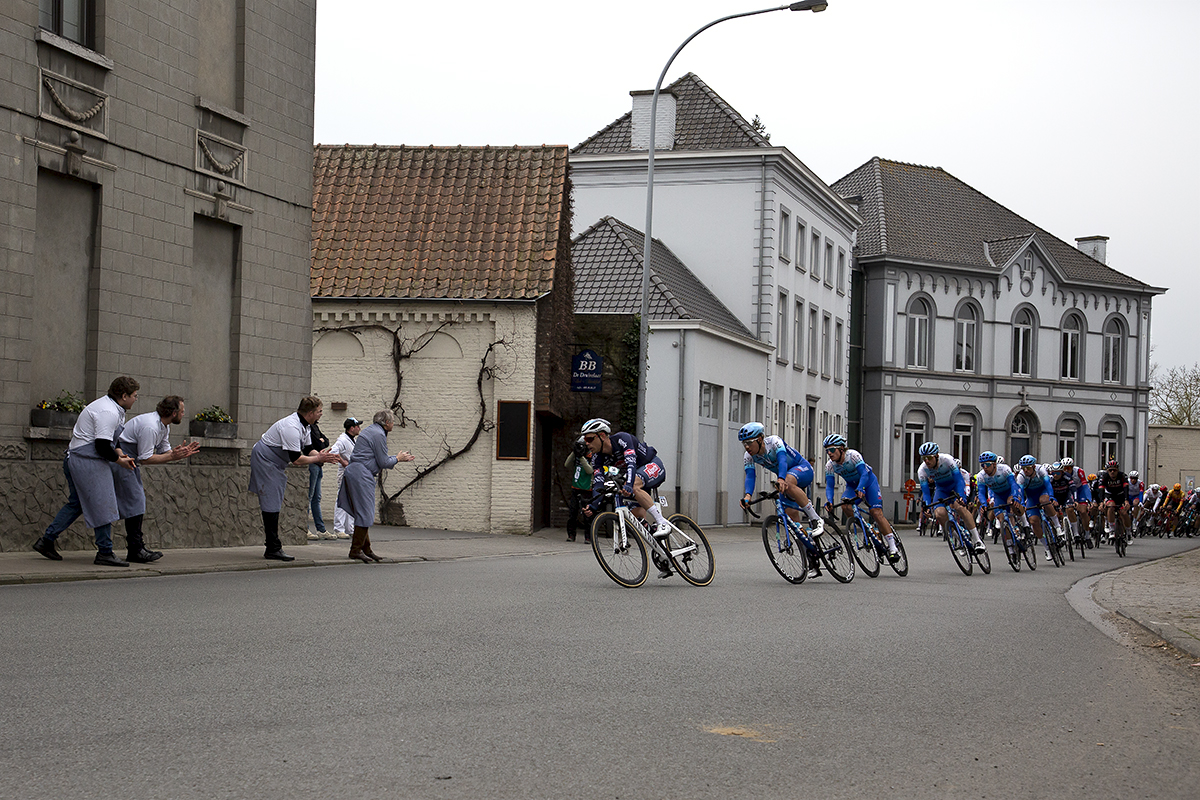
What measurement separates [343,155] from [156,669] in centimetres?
2430

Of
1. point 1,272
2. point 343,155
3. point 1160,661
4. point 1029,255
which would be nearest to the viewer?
point 1160,661

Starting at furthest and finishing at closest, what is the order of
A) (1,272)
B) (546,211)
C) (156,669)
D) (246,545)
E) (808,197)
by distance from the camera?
1. (808,197)
2. (546,211)
3. (246,545)
4. (1,272)
5. (156,669)

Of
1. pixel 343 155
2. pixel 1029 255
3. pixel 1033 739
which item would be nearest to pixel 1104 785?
pixel 1033 739

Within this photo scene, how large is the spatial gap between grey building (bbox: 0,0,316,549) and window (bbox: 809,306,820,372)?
32.0 meters

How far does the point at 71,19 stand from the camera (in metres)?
16.8

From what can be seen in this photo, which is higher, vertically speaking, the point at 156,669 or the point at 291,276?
the point at 291,276

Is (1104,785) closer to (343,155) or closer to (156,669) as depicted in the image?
(156,669)

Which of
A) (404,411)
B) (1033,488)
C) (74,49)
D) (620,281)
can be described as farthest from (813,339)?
(74,49)

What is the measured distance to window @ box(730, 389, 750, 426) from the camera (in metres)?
40.8

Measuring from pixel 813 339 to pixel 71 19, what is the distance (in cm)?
3720

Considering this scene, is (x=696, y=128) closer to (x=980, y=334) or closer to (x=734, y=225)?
(x=734, y=225)

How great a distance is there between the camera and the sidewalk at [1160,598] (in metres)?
11.9

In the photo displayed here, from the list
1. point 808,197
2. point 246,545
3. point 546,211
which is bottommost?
point 246,545

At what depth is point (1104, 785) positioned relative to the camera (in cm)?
581
